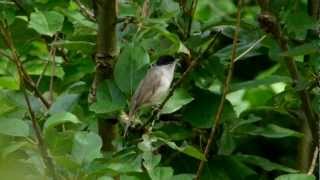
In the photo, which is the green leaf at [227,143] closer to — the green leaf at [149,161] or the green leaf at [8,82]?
the green leaf at [149,161]

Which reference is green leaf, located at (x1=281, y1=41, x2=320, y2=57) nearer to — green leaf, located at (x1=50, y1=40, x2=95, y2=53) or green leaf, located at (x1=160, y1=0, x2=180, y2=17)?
green leaf, located at (x1=160, y1=0, x2=180, y2=17)

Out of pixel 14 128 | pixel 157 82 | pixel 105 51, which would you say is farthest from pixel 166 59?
pixel 14 128

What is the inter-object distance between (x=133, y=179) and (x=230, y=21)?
55 centimetres

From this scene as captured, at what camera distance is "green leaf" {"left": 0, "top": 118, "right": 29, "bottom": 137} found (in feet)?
5.28

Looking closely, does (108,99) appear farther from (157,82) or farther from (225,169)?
(225,169)

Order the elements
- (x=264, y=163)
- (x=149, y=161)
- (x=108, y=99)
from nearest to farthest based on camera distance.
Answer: (x=149, y=161) < (x=108, y=99) < (x=264, y=163)

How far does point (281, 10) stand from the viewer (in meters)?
2.20

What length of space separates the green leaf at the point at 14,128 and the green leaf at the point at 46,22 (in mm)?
421

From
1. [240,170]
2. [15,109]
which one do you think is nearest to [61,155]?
[15,109]

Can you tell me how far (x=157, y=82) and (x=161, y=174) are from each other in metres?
0.44

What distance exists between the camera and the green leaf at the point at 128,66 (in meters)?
1.88

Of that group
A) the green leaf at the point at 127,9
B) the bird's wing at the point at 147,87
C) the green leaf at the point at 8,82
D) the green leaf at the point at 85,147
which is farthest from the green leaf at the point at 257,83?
the green leaf at the point at 8,82

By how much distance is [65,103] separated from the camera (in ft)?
6.58

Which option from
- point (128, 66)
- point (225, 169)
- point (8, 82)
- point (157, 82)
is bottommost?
point (225, 169)
